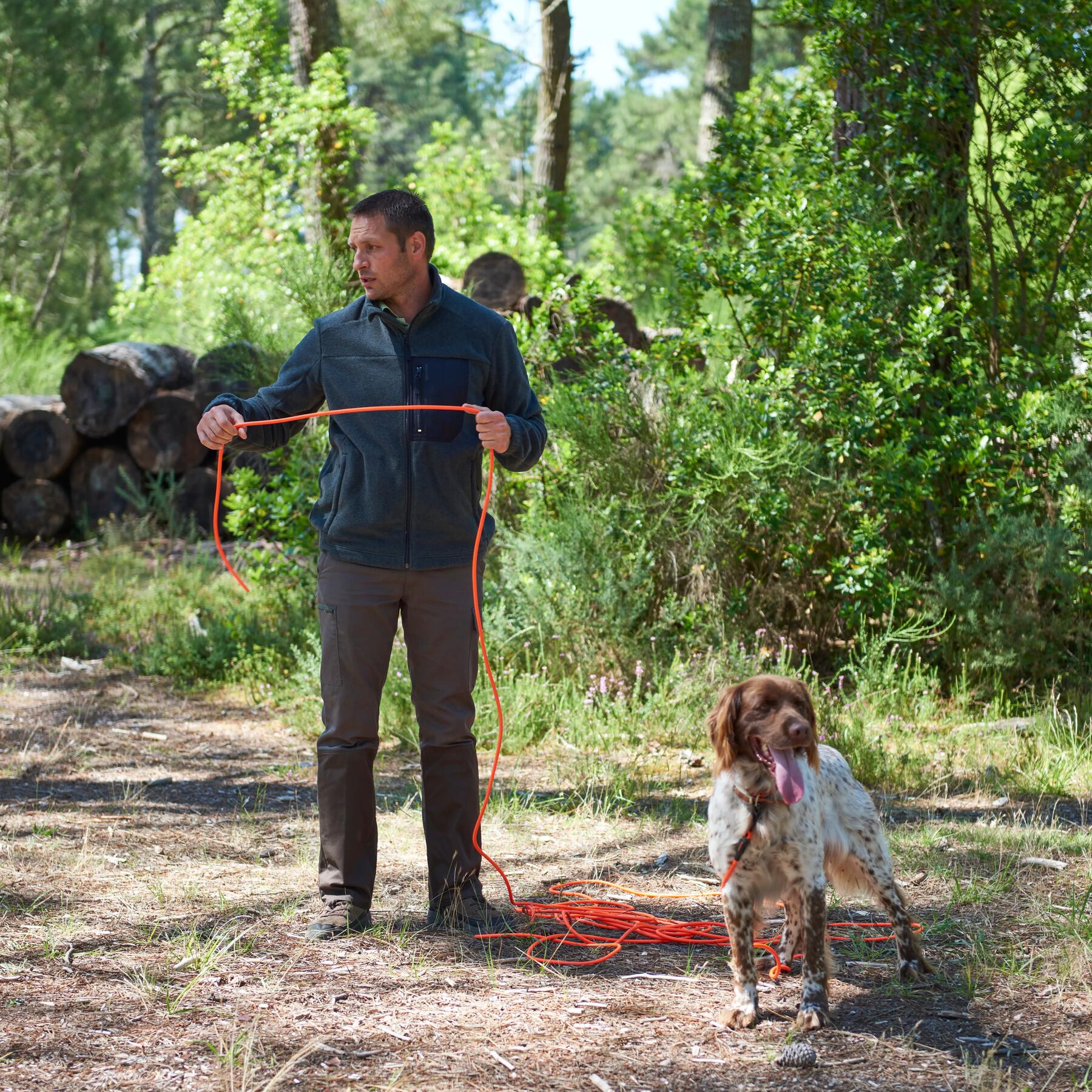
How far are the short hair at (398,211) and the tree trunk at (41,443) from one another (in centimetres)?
780

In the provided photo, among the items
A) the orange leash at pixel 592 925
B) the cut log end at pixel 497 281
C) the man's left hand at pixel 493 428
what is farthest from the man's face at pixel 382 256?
the cut log end at pixel 497 281

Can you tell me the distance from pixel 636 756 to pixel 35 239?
2444cm

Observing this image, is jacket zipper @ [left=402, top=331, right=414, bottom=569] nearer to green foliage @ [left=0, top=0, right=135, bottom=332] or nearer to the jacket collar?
the jacket collar

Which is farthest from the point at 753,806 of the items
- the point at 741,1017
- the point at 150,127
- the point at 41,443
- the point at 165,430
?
the point at 150,127

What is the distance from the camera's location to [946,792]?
17.6 ft

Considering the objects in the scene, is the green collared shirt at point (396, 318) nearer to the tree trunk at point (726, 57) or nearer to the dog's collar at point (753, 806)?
the dog's collar at point (753, 806)

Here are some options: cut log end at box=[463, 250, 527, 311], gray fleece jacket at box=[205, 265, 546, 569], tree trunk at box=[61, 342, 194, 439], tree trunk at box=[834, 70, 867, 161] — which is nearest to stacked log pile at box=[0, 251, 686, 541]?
tree trunk at box=[61, 342, 194, 439]

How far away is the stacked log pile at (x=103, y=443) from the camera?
1059cm

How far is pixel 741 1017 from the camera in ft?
10.1

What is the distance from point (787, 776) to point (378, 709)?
1372mm

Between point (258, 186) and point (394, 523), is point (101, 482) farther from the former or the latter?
point (394, 523)

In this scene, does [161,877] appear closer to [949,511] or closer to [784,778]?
[784,778]

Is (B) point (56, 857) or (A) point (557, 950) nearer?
(A) point (557, 950)

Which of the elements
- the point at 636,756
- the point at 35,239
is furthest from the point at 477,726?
the point at 35,239
